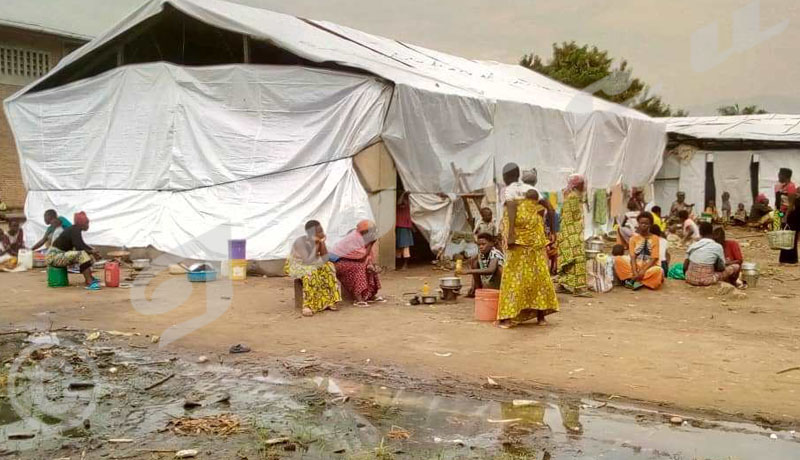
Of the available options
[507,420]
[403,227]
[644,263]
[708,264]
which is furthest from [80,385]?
[708,264]

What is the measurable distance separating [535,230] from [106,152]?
27.8 feet

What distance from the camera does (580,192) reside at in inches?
365

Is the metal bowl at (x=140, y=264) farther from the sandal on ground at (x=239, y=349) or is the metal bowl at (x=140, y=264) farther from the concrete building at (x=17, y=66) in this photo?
the concrete building at (x=17, y=66)

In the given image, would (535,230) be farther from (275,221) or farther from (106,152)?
(106,152)

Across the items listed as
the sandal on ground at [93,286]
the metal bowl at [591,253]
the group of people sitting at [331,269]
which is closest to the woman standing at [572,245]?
the metal bowl at [591,253]

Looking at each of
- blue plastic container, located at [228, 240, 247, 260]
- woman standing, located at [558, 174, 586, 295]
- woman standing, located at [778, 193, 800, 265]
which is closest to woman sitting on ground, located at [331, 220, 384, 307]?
blue plastic container, located at [228, 240, 247, 260]

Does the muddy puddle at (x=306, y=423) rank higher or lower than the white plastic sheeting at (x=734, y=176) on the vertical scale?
lower

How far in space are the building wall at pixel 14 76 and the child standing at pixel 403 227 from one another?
385 inches

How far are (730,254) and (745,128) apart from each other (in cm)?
1363

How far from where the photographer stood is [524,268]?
736 cm

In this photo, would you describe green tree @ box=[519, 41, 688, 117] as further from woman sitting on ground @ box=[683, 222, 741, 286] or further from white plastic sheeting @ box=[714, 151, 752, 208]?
woman sitting on ground @ box=[683, 222, 741, 286]

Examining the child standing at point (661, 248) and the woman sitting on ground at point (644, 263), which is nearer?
the woman sitting on ground at point (644, 263)

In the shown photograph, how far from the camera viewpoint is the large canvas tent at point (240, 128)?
11375mm

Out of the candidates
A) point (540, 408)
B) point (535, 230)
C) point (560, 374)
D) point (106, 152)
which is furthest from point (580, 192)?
point (106, 152)
